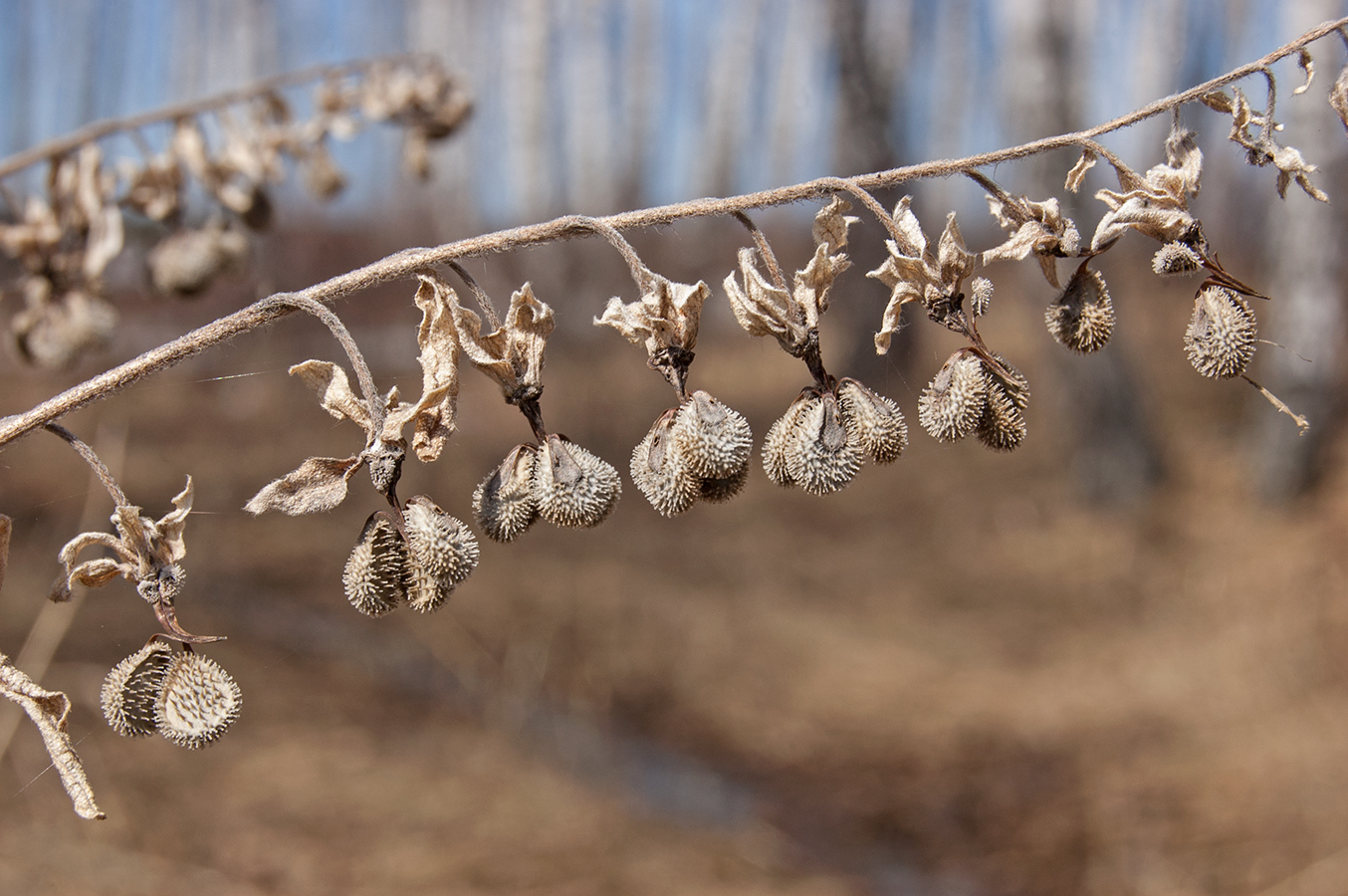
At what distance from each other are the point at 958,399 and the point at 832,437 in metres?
0.20

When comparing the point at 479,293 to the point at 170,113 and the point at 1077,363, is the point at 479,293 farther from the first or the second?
the point at 1077,363

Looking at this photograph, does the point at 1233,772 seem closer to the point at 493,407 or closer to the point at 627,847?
the point at 627,847

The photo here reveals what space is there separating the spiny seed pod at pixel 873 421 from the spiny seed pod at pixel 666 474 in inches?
10.3

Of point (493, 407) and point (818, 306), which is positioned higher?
point (493, 407)

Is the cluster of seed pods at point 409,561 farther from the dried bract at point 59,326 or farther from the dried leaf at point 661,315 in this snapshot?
the dried bract at point 59,326

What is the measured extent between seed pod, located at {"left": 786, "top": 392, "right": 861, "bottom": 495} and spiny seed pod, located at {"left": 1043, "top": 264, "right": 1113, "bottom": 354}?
39cm

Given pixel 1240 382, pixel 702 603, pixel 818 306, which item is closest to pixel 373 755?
pixel 702 603

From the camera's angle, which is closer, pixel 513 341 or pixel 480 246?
pixel 480 246

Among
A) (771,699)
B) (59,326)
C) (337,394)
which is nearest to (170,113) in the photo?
(59,326)

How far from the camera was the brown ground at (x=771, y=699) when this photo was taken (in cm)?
452

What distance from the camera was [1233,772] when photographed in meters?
4.87

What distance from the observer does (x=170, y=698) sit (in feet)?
4.68

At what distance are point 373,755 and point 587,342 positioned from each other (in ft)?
27.3

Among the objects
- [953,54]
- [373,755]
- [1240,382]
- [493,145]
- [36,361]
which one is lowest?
[373,755]
